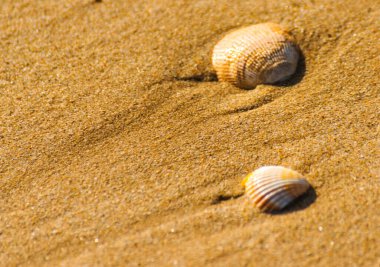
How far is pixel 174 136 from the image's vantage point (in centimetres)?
355

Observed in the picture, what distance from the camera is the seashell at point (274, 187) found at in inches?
119

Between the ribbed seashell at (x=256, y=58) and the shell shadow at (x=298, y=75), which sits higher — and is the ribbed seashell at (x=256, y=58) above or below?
above

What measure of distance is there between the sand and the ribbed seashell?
0.09 metres

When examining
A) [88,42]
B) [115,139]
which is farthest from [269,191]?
[88,42]

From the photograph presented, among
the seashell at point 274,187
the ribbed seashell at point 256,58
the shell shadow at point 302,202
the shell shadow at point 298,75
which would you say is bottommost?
the shell shadow at point 302,202

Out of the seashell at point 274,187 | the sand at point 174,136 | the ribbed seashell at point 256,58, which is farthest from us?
the ribbed seashell at point 256,58

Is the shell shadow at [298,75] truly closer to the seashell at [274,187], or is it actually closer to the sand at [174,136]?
the sand at [174,136]

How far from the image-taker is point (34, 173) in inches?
133

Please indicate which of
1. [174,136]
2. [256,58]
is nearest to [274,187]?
[174,136]

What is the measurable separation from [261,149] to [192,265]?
968 mm

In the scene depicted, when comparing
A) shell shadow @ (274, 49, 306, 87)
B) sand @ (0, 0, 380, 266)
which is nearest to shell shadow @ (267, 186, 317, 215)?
sand @ (0, 0, 380, 266)

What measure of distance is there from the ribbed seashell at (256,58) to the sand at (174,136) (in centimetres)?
9

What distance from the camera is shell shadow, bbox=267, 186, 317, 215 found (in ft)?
9.93

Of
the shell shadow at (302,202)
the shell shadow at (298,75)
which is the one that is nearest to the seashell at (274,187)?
the shell shadow at (302,202)
